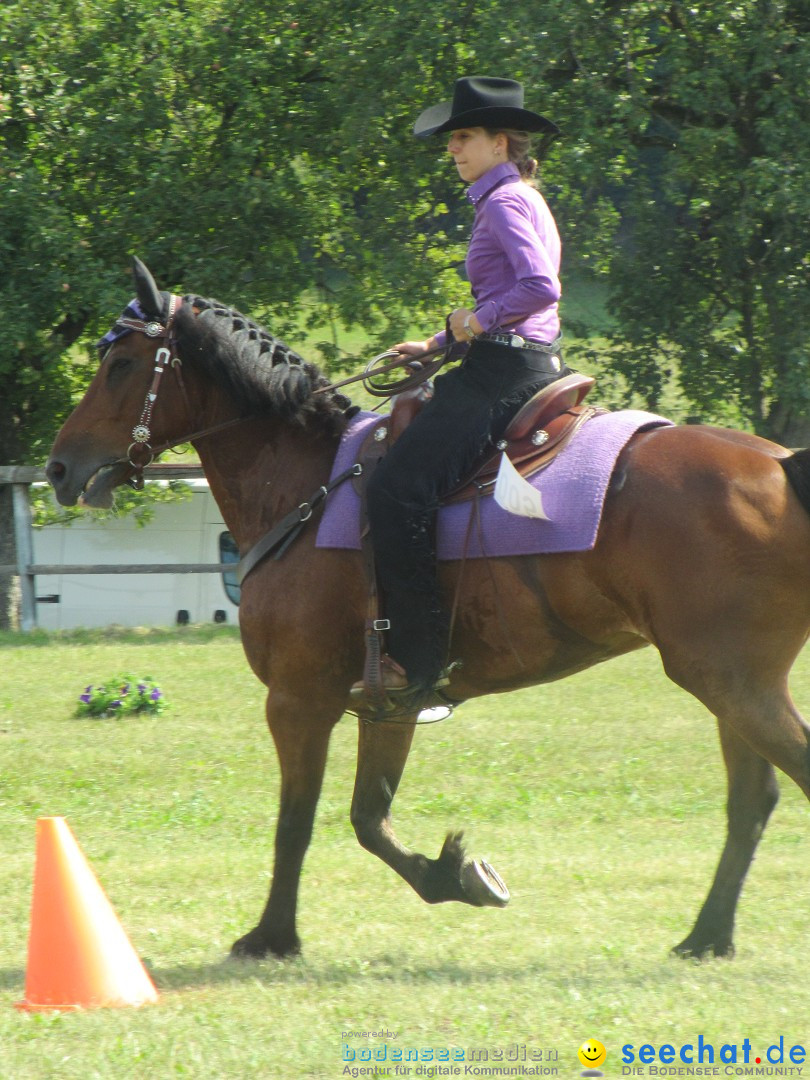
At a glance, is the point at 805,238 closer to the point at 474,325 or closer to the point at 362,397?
the point at 474,325

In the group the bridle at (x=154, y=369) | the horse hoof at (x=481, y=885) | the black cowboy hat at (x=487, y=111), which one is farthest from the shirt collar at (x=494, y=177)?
the horse hoof at (x=481, y=885)

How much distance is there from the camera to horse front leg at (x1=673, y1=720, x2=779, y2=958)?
4859mm

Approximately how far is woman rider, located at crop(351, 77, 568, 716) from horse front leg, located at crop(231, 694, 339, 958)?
9.4 inches

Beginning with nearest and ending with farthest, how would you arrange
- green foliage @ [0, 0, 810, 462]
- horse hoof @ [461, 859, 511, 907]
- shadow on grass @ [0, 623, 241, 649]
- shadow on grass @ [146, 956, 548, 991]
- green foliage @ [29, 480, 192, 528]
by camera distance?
1. shadow on grass @ [146, 956, 548, 991]
2. horse hoof @ [461, 859, 511, 907]
3. shadow on grass @ [0, 623, 241, 649]
4. green foliage @ [0, 0, 810, 462]
5. green foliage @ [29, 480, 192, 528]

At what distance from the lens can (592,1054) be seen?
3.74 meters

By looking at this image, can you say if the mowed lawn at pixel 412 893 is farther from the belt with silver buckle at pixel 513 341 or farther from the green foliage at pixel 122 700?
the belt with silver buckle at pixel 513 341

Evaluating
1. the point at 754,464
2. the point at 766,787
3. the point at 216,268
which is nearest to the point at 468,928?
the point at 766,787

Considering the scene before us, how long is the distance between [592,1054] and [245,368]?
2.77 meters

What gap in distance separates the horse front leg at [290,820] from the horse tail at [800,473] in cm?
186

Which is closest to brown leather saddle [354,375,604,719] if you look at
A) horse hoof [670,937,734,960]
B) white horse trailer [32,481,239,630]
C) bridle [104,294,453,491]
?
bridle [104,294,453,491]

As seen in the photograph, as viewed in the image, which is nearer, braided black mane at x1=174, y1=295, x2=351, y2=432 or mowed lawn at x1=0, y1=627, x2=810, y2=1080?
mowed lawn at x1=0, y1=627, x2=810, y2=1080

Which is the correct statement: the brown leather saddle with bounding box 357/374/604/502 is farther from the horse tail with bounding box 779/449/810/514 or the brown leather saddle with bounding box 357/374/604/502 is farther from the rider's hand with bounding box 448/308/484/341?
the horse tail with bounding box 779/449/810/514

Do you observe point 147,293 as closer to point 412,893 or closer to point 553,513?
point 553,513

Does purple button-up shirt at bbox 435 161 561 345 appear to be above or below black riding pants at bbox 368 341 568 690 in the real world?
above
